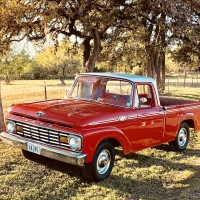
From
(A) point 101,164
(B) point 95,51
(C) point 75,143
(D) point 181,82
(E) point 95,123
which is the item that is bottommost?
(D) point 181,82

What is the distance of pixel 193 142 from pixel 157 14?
31.5 feet

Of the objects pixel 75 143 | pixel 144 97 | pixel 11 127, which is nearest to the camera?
pixel 75 143

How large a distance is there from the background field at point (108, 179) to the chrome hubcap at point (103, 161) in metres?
0.21

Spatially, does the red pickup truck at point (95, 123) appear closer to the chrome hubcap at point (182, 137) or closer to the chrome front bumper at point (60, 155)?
the chrome front bumper at point (60, 155)

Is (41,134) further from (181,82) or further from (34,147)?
(181,82)

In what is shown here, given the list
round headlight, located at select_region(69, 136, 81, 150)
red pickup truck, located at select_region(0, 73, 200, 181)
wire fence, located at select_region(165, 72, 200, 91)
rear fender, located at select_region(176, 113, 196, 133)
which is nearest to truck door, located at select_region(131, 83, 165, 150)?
red pickup truck, located at select_region(0, 73, 200, 181)

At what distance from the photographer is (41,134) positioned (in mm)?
5945

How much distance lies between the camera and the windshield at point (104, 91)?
6.85m

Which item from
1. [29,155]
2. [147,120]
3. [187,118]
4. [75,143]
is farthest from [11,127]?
[187,118]

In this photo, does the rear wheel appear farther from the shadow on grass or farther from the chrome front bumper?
the chrome front bumper

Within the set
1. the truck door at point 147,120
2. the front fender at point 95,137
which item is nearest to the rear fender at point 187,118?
the truck door at point 147,120

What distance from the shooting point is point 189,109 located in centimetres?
875

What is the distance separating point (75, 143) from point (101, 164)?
80 cm

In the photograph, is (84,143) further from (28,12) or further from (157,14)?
(157,14)
